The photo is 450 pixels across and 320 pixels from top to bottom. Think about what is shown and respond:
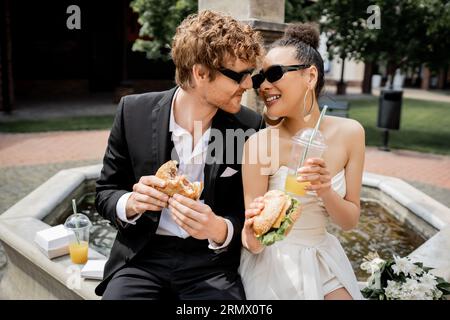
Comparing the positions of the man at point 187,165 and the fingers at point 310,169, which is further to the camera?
the man at point 187,165

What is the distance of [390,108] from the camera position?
9.86m

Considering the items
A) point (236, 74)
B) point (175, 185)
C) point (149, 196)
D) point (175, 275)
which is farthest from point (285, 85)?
point (175, 275)

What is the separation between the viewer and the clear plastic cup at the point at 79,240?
2.88 m

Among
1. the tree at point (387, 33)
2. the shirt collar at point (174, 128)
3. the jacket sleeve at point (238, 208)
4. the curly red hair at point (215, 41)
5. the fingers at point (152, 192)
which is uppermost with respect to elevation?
the tree at point (387, 33)

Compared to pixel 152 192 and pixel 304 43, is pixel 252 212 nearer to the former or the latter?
pixel 152 192

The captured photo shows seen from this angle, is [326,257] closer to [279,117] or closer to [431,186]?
[279,117]

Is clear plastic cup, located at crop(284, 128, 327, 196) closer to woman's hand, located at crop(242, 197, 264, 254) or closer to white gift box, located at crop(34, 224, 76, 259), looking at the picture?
woman's hand, located at crop(242, 197, 264, 254)

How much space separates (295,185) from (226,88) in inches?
26.9

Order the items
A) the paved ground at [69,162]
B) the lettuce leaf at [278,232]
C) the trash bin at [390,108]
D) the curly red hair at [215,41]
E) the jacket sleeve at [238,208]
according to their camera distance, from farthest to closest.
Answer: the trash bin at [390,108]
the paved ground at [69,162]
the jacket sleeve at [238,208]
the curly red hair at [215,41]
the lettuce leaf at [278,232]

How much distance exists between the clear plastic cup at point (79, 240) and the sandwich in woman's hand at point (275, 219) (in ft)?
4.69

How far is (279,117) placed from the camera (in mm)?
2543

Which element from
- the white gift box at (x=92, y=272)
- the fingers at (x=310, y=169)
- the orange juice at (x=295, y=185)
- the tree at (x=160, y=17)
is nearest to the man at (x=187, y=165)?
the white gift box at (x=92, y=272)


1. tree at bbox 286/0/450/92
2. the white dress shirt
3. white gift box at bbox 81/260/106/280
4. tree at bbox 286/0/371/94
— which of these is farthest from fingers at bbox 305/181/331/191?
tree at bbox 286/0/450/92

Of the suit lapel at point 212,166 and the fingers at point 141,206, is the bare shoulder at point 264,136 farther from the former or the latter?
the fingers at point 141,206
